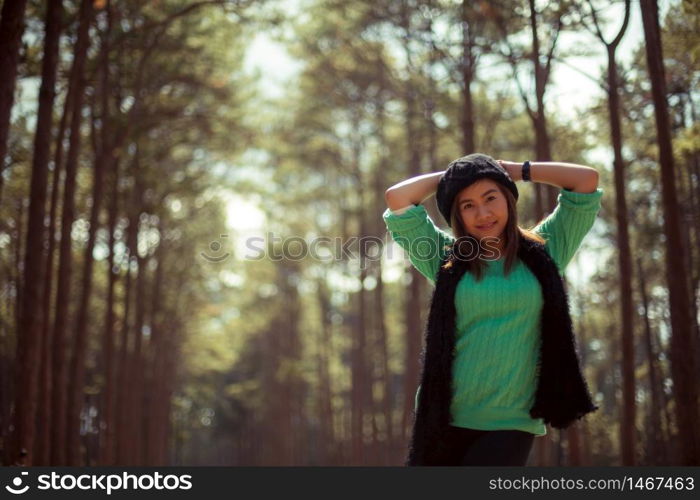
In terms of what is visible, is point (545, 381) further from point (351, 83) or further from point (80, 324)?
point (351, 83)

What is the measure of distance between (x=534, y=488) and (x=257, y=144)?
1790 cm

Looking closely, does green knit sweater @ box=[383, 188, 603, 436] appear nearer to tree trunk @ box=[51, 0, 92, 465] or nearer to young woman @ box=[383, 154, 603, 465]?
young woman @ box=[383, 154, 603, 465]

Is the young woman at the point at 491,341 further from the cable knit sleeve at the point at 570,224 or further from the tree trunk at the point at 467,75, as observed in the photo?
the tree trunk at the point at 467,75

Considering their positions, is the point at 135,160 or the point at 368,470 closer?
the point at 368,470

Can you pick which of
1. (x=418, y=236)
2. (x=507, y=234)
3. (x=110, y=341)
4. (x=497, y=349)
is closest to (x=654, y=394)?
(x=110, y=341)

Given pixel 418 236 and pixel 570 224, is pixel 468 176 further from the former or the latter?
pixel 570 224

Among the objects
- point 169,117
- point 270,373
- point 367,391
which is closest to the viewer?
point 169,117

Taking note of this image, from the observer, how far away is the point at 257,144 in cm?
2045

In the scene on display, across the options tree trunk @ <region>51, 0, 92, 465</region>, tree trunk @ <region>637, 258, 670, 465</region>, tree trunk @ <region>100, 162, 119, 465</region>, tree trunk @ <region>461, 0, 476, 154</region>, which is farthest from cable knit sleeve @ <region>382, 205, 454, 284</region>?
tree trunk @ <region>100, 162, 119, 465</region>

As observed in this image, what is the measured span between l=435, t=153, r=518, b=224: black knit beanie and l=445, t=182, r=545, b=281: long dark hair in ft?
0.08

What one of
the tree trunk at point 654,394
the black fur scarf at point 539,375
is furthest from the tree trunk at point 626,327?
the black fur scarf at point 539,375

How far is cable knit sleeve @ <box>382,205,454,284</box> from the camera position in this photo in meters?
3.39

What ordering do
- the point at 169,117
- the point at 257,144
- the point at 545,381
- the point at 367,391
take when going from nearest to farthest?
the point at 545,381
the point at 169,117
the point at 257,144
the point at 367,391

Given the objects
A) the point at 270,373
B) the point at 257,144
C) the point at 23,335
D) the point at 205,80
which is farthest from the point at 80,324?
the point at 270,373
